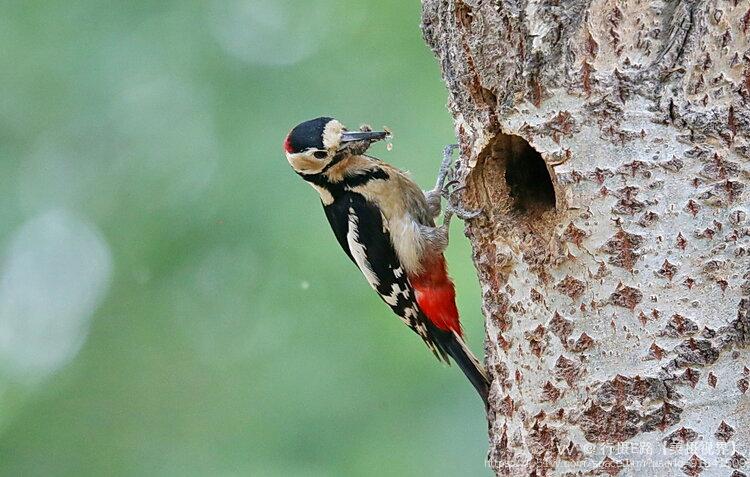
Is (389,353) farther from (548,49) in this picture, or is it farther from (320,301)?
(548,49)

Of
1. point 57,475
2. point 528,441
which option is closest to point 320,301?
point 57,475

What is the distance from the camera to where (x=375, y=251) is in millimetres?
4043

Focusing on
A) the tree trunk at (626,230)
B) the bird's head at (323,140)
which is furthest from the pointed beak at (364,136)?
the tree trunk at (626,230)

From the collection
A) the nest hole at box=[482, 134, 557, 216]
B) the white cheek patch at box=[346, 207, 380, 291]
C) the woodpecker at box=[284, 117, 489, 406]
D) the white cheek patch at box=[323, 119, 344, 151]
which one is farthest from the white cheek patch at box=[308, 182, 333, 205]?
the nest hole at box=[482, 134, 557, 216]

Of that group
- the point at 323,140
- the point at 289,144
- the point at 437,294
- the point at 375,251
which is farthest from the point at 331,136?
the point at 437,294

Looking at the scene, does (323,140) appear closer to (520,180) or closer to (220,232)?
(520,180)

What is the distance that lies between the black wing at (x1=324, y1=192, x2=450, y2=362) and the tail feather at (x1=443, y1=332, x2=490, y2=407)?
0.25 m

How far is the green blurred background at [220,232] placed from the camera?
500 cm

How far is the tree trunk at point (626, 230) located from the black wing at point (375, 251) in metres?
1.12

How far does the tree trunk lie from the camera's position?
2.34 meters

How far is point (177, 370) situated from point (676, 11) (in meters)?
4.18

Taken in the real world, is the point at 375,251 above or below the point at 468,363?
above

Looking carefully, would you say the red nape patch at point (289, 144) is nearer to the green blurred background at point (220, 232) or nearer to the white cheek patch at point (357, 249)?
the white cheek patch at point (357, 249)

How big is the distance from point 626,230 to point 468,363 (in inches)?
40.3
